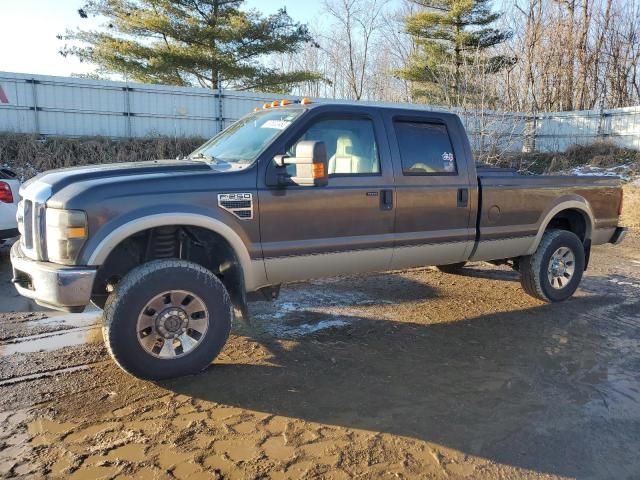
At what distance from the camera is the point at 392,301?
5.88m

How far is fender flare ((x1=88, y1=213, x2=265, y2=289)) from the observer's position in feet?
11.4

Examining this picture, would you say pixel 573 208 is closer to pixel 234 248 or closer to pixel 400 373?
pixel 400 373

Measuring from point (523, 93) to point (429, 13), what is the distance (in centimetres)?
775

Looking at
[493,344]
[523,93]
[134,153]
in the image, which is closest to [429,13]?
[523,93]

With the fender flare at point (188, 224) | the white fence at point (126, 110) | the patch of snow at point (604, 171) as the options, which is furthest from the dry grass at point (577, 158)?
the fender flare at point (188, 224)

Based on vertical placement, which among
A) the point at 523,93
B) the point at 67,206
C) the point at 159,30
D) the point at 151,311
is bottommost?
the point at 151,311

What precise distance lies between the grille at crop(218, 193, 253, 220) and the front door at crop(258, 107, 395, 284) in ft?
0.31

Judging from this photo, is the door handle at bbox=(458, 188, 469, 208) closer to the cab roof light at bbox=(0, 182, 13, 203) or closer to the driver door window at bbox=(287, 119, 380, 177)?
the driver door window at bbox=(287, 119, 380, 177)

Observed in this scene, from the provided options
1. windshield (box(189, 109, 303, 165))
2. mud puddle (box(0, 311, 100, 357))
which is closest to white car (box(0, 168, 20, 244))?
mud puddle (box(0, 311, 100, 357))

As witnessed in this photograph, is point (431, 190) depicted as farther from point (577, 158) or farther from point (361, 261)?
point (577, 158)

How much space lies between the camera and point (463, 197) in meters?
5.07

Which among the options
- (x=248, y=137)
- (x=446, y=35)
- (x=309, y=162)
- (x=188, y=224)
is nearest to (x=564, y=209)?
(x=309, y=162)

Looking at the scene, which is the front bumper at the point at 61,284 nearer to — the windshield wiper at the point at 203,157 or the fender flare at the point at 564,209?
the windshield wiper at the point at 203,157

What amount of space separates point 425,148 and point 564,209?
206cm
